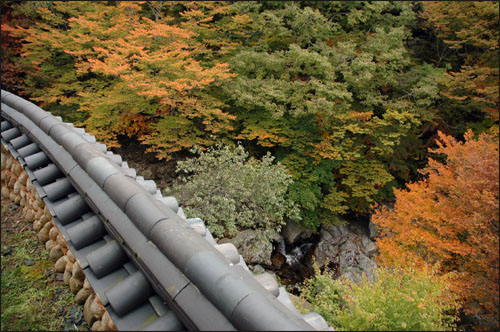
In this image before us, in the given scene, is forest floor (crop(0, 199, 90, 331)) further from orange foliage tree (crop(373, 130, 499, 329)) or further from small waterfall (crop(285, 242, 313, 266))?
small waterfall (crop(285, 242, 313, 266))

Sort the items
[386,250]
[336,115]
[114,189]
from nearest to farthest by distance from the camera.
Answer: [114,189] < [386,250] < [336,115]

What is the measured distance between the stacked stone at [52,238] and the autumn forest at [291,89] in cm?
522

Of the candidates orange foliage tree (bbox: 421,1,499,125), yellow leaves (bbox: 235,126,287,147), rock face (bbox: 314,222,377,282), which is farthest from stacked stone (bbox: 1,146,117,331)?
orange foliage tree (bbox: 421,1,499,125)

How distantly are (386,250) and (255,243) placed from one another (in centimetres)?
469

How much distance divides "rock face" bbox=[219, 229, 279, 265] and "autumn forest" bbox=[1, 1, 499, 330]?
1.36ft

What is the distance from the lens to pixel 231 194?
1055 cm

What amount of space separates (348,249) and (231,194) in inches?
281

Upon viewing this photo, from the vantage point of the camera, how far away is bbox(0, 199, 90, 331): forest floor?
3.27m

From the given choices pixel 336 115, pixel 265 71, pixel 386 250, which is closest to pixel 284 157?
pixel 336 115

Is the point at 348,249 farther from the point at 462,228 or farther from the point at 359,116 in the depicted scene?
the point at 359,116

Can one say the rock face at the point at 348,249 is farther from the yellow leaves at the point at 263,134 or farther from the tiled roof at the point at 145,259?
the tiled roof at the point at 145,259

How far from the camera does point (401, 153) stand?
14.4 m

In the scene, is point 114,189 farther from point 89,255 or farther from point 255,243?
point 255,243

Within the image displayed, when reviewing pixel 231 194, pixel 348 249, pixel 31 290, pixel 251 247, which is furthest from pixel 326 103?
pixel 31 290
